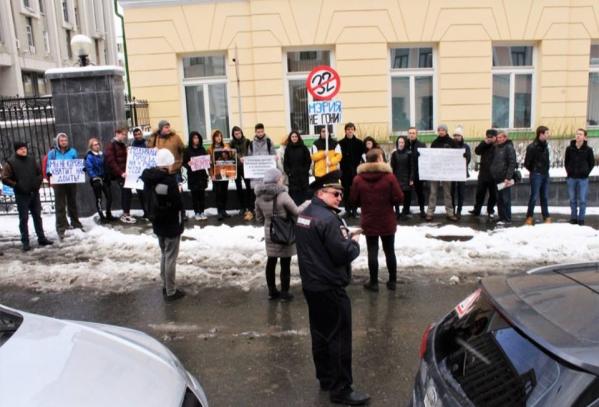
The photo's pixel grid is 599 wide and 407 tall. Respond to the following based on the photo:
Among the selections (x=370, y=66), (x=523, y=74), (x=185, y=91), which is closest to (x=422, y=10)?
(x=370, y=66)

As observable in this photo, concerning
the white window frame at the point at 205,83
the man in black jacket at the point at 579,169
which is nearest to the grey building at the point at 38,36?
the white window frame at the point at 205,83

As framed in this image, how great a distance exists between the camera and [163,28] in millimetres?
15055

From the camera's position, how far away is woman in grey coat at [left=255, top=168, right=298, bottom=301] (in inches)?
251

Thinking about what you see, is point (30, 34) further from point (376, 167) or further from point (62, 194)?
point (376, 167)

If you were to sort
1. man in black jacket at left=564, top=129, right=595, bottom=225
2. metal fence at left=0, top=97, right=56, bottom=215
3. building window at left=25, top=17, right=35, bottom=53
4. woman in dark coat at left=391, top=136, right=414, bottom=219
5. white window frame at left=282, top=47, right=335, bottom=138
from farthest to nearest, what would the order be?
building window at left=25, top=17, right=35, bottom=53, white window frame at left=282, top=47, right=335, bottom=138, metal fence at left=0, top=97, right=56, bottom=215, woman in dark coat at left=391, top=136, right=414, bottom=219, man in black jacket at left=564, top=129, right=595, bottom=225

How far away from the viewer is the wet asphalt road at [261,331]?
478cm

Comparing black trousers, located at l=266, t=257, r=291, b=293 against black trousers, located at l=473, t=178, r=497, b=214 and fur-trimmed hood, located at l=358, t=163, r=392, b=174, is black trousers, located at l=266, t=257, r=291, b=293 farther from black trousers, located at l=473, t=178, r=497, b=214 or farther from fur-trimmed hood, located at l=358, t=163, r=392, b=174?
black trousers, located at l=473, t=178, r=497, b=214

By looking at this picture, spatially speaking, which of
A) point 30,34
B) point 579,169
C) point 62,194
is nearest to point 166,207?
point 62,194

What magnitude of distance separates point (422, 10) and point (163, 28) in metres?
7.02

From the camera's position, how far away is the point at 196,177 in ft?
37.4

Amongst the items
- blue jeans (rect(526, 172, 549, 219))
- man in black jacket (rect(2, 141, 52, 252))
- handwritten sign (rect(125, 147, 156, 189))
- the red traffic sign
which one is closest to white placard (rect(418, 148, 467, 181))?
blue jeans (rect(526, 172, 549, 219))

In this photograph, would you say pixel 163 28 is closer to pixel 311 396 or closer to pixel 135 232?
pixel 135 232

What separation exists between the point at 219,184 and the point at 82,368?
8.62 metres

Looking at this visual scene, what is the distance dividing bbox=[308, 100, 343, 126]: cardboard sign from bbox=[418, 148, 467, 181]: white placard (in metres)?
1.94
